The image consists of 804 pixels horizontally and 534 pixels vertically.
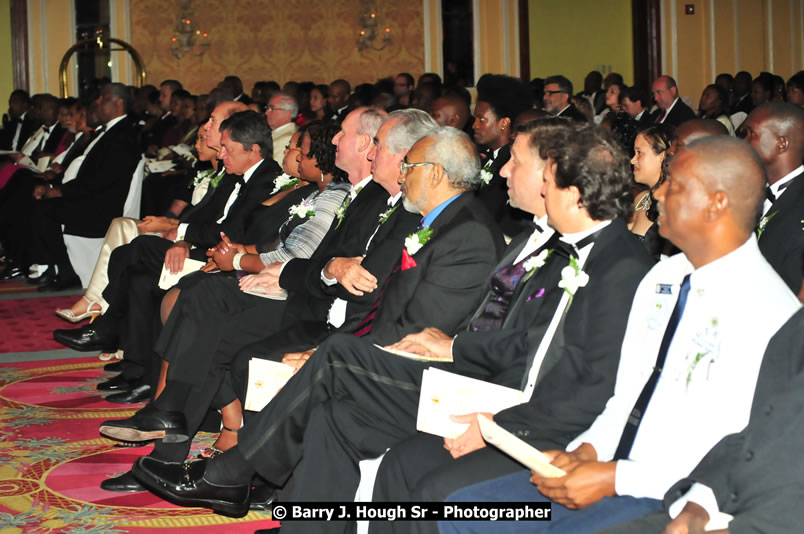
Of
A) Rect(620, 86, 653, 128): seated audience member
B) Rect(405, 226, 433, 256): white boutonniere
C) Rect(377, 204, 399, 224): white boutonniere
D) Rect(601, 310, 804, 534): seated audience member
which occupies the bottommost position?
Rect(601, 310, 804, 534): seated audience member

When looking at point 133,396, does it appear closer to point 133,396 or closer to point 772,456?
point 133,396

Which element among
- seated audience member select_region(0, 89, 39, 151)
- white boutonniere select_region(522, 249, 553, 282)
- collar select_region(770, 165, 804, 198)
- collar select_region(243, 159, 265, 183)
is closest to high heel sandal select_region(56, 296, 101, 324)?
collar select_region(243, 159, 265, 183)

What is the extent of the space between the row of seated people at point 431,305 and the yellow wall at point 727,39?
35.6 feet

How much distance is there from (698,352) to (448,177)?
4.68 ft

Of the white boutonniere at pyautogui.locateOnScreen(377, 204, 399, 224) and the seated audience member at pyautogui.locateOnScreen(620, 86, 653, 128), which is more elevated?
the seated audience member at pyautogui.locateOnScreen(620, 86, 653, 128)

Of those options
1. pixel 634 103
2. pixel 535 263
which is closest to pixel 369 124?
pixel 535 263

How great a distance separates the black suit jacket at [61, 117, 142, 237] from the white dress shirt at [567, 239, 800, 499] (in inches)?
245

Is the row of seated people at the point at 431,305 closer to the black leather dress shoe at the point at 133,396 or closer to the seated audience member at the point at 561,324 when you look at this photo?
the seated audience member at the point at 561,324

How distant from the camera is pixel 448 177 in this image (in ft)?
10.9

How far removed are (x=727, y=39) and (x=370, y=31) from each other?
5.18 meters

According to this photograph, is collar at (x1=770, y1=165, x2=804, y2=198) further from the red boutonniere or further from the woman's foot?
the woman's foot

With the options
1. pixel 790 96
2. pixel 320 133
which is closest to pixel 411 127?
pixel 320 133

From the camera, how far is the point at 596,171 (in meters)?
2.54

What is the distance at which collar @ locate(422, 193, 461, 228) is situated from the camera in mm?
3291
